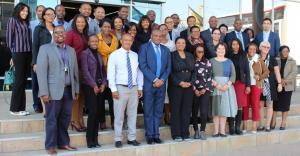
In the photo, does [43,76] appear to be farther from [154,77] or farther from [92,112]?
[154,77]

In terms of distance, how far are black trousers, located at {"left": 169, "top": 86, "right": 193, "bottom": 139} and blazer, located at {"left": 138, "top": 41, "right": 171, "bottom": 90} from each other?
0.40 m

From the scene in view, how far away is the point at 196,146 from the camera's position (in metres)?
7.43

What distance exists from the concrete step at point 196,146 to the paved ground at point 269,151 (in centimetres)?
16

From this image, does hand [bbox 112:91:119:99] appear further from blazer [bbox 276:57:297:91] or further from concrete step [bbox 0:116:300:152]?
blazer [bbox 276:57:297:91]

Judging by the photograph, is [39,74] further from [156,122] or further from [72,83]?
[156,122]

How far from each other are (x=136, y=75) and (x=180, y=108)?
3.52 ft

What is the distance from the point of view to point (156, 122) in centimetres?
698

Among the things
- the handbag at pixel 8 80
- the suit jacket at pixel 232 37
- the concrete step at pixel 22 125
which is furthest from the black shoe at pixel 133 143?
the handbag at pixel 8 80

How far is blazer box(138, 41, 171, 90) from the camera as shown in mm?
6801

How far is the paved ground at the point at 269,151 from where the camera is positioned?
24.9ft

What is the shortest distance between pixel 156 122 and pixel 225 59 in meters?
1.84

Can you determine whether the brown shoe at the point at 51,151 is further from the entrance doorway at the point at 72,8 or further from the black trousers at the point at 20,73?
the entrance doorway at the point at 72,8

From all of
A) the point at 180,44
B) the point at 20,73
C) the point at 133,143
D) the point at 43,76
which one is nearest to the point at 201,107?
the point at 180,44

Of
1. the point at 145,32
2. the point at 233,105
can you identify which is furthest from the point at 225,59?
the point at 145,32
